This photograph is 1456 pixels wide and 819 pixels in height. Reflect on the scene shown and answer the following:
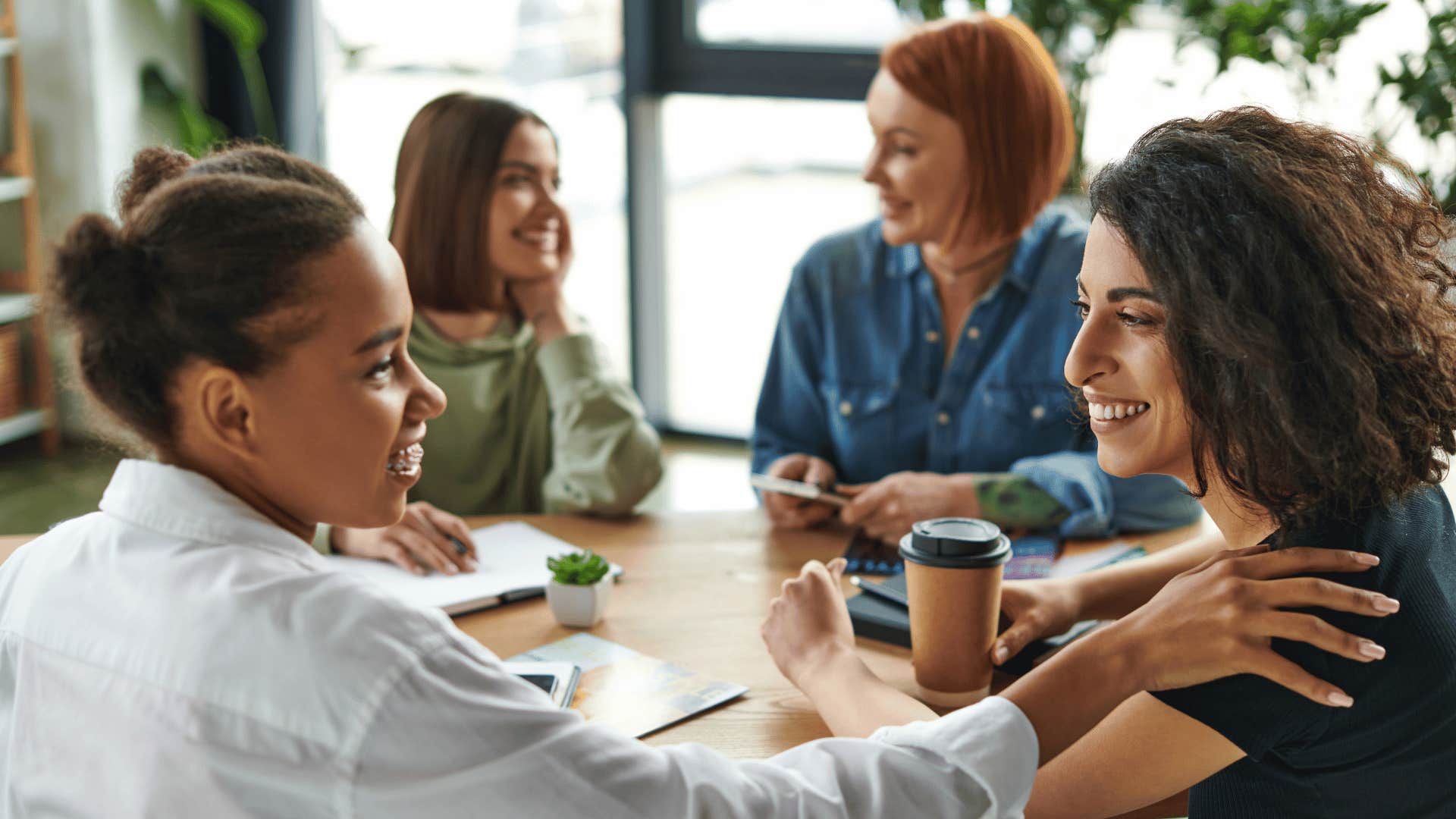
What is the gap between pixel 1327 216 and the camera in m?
1.09

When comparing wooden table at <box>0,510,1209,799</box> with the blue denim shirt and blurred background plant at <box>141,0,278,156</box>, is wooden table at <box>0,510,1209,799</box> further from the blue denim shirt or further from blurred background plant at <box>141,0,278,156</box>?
blurred background plant at <box>141,0,278,156</box>

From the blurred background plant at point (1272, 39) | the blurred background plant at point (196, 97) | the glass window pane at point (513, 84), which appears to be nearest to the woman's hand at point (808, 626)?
the blurred background plant at point (1272, 39)

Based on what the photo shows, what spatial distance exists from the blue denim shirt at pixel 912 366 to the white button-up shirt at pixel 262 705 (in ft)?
4.19

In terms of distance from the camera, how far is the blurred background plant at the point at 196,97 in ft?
14.4

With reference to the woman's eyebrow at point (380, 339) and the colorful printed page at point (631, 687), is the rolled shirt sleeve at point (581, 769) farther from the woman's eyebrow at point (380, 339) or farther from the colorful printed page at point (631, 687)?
the colorful printed page at point (631, 687)

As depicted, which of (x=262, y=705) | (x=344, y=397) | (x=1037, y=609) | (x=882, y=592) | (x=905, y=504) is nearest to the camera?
(x=262, y=705)

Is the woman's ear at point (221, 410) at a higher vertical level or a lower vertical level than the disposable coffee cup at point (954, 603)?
higher

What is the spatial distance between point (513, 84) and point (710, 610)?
11.5 ft

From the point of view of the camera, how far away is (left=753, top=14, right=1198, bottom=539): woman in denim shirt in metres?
2.16

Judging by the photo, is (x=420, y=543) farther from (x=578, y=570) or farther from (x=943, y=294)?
(x=943, y=294)

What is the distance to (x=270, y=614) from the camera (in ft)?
2.77

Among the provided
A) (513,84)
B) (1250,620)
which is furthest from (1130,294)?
(513,84)

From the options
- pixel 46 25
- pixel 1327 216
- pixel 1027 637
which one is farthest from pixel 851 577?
pixel 46 25

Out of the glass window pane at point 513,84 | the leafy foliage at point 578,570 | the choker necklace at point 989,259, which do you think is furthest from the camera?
the glass window pane at point 513,84
